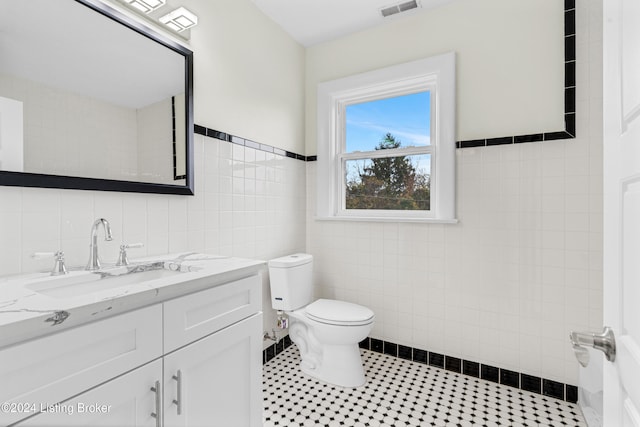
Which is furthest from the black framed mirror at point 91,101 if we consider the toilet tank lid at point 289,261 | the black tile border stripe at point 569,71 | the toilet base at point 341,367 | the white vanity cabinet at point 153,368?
the black tile border stripe at point 569,71

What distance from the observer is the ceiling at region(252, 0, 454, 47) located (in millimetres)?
2053

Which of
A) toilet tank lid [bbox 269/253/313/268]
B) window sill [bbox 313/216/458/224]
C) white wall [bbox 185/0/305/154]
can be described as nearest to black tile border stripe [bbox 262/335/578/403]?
toilet tank lid [bbox 269/253/313/268]

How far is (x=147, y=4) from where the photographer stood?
4.62ft

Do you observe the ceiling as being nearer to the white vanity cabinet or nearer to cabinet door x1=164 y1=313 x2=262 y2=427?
the white vanity cabinet

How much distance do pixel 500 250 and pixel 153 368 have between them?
1.90 m

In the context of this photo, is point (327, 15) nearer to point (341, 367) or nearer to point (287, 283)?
point (287, 283)

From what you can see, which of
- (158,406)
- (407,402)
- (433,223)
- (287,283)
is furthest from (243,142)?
(407,402)

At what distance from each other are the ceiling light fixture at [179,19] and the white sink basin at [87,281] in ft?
3.85

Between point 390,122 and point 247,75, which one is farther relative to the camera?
point 390,122

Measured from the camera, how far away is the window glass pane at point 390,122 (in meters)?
2.24

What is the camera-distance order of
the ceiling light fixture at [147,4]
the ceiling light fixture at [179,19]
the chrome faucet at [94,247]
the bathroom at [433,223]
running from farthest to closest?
the bathroom at [433,223] → the ceiling light fixture at [179,19] → the ceiling light fixture at [147,4] → the chrome faucet at [94,247]

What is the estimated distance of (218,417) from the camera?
111 cm

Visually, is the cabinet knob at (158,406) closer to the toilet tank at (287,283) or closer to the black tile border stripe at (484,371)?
the toilet tank at (287,283)
